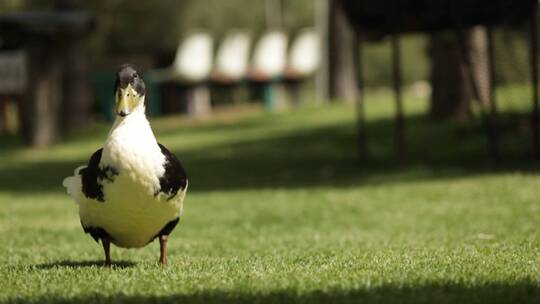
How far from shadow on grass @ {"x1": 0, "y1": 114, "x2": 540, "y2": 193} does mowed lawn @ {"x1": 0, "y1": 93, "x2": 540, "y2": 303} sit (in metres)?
0.05

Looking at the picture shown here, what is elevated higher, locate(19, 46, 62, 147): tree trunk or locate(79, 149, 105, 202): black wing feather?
locate(79, 149, 105, 202): black wing feather

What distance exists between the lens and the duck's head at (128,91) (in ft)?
22.6

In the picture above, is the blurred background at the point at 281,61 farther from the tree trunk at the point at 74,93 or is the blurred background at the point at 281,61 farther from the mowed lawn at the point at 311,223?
the mowed lawn at the point at 311,223

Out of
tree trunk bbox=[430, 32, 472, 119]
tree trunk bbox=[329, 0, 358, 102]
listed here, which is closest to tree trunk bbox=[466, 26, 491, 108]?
tree trunk bbox=[430, 32, 472, 119]

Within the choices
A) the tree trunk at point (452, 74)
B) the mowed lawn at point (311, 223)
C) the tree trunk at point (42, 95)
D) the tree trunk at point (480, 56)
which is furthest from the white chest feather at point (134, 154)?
the tree trunk at point (42, 95)

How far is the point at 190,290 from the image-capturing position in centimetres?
597

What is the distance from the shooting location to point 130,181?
22.2ft

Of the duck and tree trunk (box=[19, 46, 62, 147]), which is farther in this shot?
tree trunk (box=[19, 46, 62, 147])

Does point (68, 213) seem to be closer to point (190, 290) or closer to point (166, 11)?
point (190, 290)

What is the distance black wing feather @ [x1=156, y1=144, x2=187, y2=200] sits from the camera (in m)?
6.91

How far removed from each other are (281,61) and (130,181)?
97.1ft

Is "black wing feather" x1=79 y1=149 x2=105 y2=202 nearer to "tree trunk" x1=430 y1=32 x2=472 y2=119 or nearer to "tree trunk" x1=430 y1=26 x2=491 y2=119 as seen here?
"tree trunk" x1=430 y1=26 x2=491 y2=119

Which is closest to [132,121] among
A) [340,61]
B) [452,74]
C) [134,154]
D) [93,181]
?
[134,154]

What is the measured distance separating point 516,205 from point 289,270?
6122 mm
